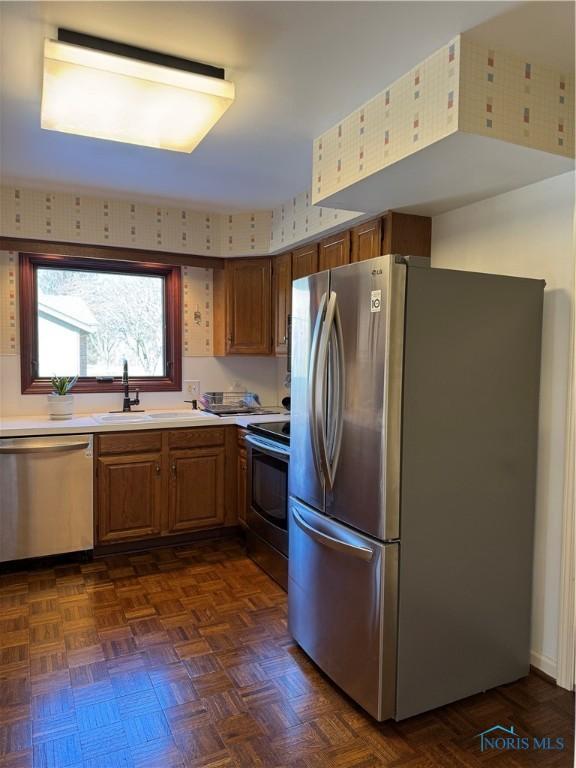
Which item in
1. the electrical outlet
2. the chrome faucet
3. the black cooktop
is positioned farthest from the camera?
the electrical outlet

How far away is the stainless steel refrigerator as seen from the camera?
6.06ft

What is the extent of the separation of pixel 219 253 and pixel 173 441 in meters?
1.47

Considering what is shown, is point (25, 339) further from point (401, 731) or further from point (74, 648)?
point (401, 731)

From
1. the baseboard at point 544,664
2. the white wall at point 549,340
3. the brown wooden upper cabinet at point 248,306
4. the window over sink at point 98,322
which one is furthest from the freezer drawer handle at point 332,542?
the window over sink at point 98,322

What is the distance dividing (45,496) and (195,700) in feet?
5.62

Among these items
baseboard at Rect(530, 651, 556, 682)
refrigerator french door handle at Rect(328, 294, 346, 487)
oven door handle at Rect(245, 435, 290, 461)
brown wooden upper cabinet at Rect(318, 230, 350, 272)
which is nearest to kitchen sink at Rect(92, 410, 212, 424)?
oven door handle at Rect(245, 435, 290, 461)

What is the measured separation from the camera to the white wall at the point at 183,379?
11.9ft

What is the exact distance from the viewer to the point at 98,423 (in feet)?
11.1

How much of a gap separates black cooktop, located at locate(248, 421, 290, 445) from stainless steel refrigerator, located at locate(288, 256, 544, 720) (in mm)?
733

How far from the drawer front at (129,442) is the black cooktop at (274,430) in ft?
2.07

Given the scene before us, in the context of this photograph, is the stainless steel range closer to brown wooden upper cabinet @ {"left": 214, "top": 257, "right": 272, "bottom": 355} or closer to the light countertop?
the light countertop

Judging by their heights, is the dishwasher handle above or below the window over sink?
below

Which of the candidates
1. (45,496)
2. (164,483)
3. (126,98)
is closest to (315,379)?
(126,98)

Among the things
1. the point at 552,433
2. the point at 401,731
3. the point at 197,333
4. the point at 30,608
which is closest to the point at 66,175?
the point at 197,333
